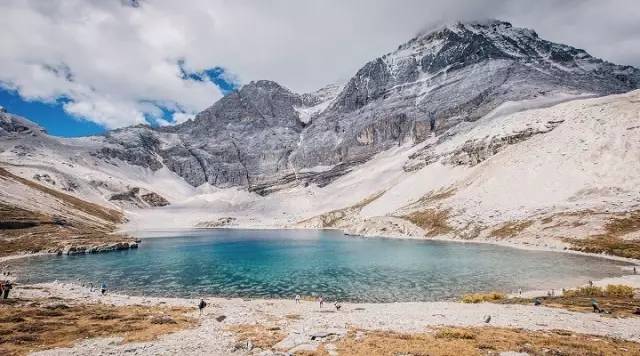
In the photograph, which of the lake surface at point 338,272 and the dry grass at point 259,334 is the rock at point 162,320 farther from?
the lake surface at point 338,272

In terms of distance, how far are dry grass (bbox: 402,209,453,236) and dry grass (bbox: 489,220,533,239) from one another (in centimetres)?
2073

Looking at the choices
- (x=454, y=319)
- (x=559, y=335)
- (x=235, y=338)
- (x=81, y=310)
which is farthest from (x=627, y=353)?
(x=81, y=310)

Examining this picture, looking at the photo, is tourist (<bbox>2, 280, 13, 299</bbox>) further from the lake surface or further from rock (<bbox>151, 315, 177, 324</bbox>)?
rock (<bbox>151, 315, 177, 324</bbox>)

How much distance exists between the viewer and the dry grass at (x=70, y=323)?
98.7 ft

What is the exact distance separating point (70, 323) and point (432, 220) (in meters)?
148

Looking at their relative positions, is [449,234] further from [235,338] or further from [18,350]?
[18,350]

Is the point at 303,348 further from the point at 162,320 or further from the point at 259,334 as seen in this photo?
the point at 162,320

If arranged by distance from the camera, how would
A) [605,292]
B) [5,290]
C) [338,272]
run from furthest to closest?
1. [338,272]
2. [605,292]
3. [5,290]

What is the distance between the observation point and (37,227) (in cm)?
14475

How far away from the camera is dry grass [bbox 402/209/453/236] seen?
154925 mm

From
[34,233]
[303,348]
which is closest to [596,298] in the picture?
[303,348]

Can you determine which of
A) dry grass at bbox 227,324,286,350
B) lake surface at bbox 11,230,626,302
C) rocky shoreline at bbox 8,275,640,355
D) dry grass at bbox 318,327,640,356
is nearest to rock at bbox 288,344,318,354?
rocky shoreline at bbox 8,275,640,355

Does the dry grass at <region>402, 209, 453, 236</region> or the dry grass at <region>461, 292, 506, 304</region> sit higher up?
the dry grass at <region>402, 209, 453, 236</region>

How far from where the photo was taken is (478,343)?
28.1 meters
